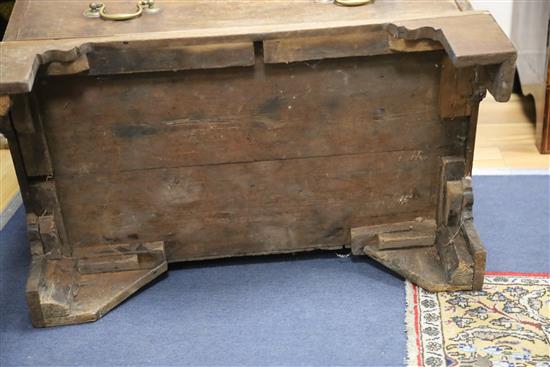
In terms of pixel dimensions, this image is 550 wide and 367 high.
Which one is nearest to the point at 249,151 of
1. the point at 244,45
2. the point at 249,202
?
the point at 249,202

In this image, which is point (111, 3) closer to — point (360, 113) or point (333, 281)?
point (360, 113)

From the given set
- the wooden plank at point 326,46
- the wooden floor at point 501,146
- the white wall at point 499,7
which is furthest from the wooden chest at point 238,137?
the white wall at point 499,7

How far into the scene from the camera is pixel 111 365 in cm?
181

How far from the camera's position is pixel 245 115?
74.9 inches

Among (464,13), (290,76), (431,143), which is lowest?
(431,143)

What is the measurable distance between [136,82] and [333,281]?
2.39 ft

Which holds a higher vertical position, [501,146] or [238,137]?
[238,137]

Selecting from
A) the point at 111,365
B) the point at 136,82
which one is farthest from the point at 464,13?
the point at 111,365

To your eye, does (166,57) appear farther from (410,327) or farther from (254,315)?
(410,327)

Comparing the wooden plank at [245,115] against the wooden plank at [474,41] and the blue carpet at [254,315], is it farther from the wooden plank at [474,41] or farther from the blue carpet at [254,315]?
the blue carpet at [254,315]

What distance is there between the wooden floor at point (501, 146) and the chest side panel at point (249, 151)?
0.64 metres

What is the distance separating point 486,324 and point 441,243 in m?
0.26

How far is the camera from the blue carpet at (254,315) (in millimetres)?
1823

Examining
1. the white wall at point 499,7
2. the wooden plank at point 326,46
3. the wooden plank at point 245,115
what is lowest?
the white wall at point 499,7
